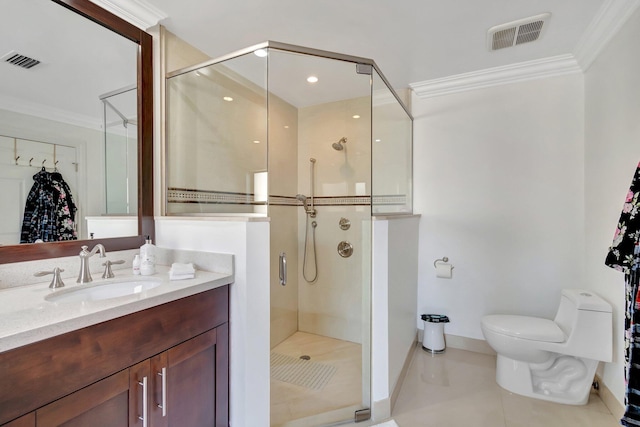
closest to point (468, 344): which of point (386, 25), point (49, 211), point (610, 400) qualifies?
point (610, 400)

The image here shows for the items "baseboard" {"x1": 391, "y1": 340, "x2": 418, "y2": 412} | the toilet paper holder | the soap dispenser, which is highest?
the soap dispenser

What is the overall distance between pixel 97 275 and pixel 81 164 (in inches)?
22.7

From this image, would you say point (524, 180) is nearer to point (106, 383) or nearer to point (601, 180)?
point (601, 180)

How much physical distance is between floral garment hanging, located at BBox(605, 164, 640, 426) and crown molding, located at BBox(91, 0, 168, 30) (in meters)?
2.65

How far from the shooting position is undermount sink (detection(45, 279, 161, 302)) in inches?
48.7

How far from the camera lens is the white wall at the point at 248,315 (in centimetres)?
144

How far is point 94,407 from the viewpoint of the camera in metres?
0.96

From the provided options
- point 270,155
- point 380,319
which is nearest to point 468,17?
point 270,155

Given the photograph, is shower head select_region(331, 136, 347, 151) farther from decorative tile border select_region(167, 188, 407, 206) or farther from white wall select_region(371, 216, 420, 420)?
white wall select_region(371, 216, 420, 420)

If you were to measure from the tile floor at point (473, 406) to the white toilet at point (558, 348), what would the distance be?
83 mm

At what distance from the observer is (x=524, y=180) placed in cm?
240

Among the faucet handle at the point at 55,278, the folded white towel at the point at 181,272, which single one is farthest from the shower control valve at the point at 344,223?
the faucet handle at the point at 55,278

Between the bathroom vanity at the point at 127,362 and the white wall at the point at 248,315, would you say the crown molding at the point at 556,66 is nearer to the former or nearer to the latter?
the white wall at the point at 248,315

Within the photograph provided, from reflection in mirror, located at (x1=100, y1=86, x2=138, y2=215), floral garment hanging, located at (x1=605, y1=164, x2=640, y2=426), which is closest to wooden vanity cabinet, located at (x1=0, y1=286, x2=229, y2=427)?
reflection in mirror, located at (x1=100, y1=86, x2=138, y2=215)
